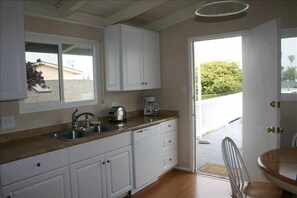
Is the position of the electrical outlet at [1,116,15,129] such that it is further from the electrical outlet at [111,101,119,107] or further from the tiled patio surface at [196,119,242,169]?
the tiled patio surface at [196,119,242,169]

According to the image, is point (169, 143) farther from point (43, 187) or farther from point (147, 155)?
point (43, 187)

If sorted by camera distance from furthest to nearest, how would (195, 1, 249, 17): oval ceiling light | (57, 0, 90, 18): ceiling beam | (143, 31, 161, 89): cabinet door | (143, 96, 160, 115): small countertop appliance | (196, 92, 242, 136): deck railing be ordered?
1. (196, 92, 242, 136): deck railing
2. (143, 96, 160, 115): small countertop appliance
3. (143, 31, 161, 89): cabinet door
4. (57, 0, 90, 18): ceiling beam
5. (195, 1, 249, 17): oval ceiling light

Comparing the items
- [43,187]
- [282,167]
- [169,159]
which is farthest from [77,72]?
[282,167]

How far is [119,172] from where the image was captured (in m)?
2.64

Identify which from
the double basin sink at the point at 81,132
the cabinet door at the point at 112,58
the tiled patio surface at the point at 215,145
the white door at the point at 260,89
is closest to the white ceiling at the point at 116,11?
the cabinet door at the point at 112,58

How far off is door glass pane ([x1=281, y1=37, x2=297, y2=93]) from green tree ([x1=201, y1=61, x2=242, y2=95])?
464 centimetres

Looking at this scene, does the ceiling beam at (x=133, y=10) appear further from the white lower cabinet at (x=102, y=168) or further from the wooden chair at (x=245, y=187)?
the wooden chair at (x=245, y=187)

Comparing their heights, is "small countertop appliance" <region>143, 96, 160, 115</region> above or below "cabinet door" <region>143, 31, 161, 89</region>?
below

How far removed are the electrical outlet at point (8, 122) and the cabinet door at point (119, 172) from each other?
39.1 inches

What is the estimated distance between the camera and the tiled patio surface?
162 inches

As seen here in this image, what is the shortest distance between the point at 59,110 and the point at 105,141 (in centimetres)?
72

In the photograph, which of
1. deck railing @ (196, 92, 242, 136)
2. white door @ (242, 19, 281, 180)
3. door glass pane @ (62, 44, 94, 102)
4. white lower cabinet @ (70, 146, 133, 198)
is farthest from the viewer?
deck railing @ (196, 92, 242, 136)

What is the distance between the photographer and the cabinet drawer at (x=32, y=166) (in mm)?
1719

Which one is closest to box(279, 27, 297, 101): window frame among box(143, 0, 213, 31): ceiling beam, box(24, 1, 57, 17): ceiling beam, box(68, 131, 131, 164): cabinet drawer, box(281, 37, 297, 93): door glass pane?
box(281, 37, 297, 93): door glass pane
